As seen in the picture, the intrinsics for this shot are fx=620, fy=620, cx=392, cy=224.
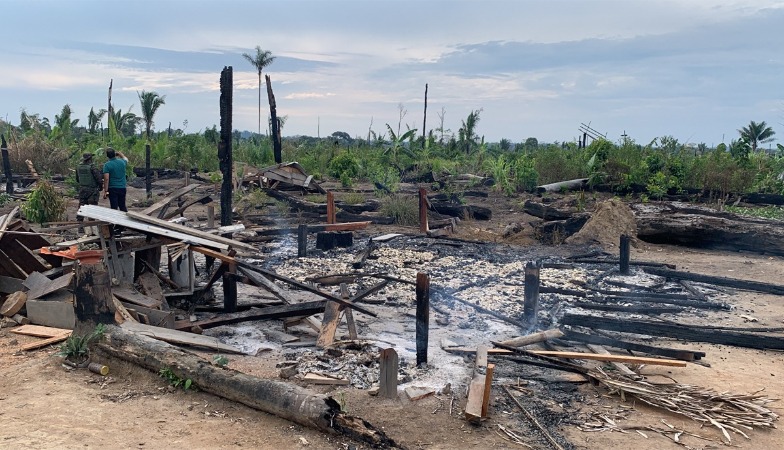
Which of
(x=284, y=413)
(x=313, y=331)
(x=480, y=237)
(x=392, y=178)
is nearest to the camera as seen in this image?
(x=284, y=413)

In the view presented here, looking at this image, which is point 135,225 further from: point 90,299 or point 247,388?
point 247,388

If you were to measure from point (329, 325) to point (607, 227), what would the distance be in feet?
28.3

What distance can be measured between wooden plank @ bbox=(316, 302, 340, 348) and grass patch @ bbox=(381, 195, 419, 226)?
863 centimetres

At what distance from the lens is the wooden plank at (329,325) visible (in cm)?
662

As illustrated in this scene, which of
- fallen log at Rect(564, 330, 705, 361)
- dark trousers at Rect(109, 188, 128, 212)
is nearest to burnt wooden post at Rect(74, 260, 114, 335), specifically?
fallen log at Rect(564, 330, 705, 361)

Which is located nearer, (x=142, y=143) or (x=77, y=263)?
(x=77, y=263)

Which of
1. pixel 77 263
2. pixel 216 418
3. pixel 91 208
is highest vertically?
pixel 91 208

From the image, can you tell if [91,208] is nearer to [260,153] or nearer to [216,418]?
[216,418]

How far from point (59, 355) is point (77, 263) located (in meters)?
0.90

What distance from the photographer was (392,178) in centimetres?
1944

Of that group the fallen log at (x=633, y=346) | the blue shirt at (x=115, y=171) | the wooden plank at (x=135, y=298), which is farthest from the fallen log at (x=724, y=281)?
the blue shirt at (x=115, y=171)

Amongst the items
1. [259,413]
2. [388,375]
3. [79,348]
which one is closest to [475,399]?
[388,375]

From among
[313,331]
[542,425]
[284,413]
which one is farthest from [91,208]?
[542,425]

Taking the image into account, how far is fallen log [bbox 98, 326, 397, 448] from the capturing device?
4549 millimetres
